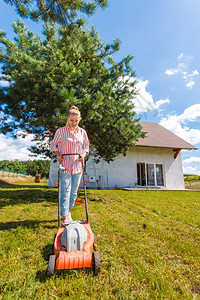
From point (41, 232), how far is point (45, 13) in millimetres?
4257

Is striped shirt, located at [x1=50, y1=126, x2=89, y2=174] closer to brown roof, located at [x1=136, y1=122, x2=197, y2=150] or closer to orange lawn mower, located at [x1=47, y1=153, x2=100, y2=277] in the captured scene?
orange lawn mower, located at [x1=47, y1=153, x2=100, y2=277]

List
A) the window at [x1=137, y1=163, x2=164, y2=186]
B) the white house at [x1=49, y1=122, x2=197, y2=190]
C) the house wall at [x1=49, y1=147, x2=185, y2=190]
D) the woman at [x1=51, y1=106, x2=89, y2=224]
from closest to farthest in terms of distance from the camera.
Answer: the woman at [x1=51, y1=106, x2=89, y2=224] < the house wall at [x1=49, y1=147, x2=185, y2=190] < the white house at [x1=49, y1=122, x2=197, y2=190] < the window at [x1=137, y1=163, x2=164, y2=186]

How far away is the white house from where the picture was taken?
12.6m

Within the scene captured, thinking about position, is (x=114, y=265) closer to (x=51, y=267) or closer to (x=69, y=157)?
(x=51, y=267)

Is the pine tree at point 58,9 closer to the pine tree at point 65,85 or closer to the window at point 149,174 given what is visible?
the pine tree at point 65,85

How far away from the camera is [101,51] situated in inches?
203

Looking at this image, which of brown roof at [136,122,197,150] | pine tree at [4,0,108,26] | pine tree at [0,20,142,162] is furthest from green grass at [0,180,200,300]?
brown roof at [136,122,197,150]

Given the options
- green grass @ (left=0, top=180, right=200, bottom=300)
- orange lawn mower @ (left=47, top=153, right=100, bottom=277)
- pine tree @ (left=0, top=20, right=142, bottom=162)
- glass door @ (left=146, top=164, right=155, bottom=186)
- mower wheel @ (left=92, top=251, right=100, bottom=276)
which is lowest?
green grass @ (left=0, top=180, right=200, bottom=300)

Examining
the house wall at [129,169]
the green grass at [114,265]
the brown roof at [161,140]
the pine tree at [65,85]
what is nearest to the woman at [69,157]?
the green grass at [114,265]

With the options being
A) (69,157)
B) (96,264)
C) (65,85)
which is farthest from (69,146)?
(65,85)

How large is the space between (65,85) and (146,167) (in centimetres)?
1108

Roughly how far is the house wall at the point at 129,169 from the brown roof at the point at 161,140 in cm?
71

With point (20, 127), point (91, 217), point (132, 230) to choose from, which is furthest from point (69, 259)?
point (20, 127)

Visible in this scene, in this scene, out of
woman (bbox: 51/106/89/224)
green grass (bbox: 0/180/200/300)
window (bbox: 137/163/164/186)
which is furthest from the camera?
window (bbox: 137/163/164/186)
